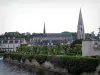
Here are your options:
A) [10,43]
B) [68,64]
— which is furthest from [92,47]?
[10,43]

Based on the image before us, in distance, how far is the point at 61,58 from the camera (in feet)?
148

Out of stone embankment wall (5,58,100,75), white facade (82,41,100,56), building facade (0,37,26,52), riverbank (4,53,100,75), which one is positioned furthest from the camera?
building facade (0,37,26,52)

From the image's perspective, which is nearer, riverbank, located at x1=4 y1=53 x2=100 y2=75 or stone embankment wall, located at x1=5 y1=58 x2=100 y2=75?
riverbank, located at x1=4 y1=53 x2=100 y2=75

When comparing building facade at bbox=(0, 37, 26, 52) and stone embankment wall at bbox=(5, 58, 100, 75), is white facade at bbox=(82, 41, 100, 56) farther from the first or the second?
building facade at bbox=(0, 37, 26, 52)

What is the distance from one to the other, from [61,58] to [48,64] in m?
8.12

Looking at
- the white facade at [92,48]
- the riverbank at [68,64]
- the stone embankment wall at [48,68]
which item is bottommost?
the stone embankment wall at [48,68]

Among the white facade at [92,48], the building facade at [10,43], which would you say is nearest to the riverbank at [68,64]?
the white facade at [92,48]

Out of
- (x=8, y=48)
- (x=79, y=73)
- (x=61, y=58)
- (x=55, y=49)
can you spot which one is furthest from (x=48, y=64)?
(x=8, y=48)

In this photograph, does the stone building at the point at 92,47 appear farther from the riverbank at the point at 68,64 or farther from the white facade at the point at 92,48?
the riverbank at the point at 68,64

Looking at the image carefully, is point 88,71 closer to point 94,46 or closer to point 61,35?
point 94,46

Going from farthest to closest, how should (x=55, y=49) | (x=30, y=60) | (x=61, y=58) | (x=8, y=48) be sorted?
(x=8, y=48)
(x=55, y=49)
(x=30, y=60)
(x=61, y=58)

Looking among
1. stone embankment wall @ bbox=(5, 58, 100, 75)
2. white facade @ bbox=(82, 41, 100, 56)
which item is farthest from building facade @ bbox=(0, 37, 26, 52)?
white facade @ bbox=(82, 41, 100, 56)

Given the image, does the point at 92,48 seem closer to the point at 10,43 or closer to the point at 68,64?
the point at 68,64

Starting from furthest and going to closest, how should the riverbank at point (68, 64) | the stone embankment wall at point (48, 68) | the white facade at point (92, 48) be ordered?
1. the white facade at point (92, 48)
2. the stone embankment wall at point (48, 68)
3. the riverbank at point (68, 64)
